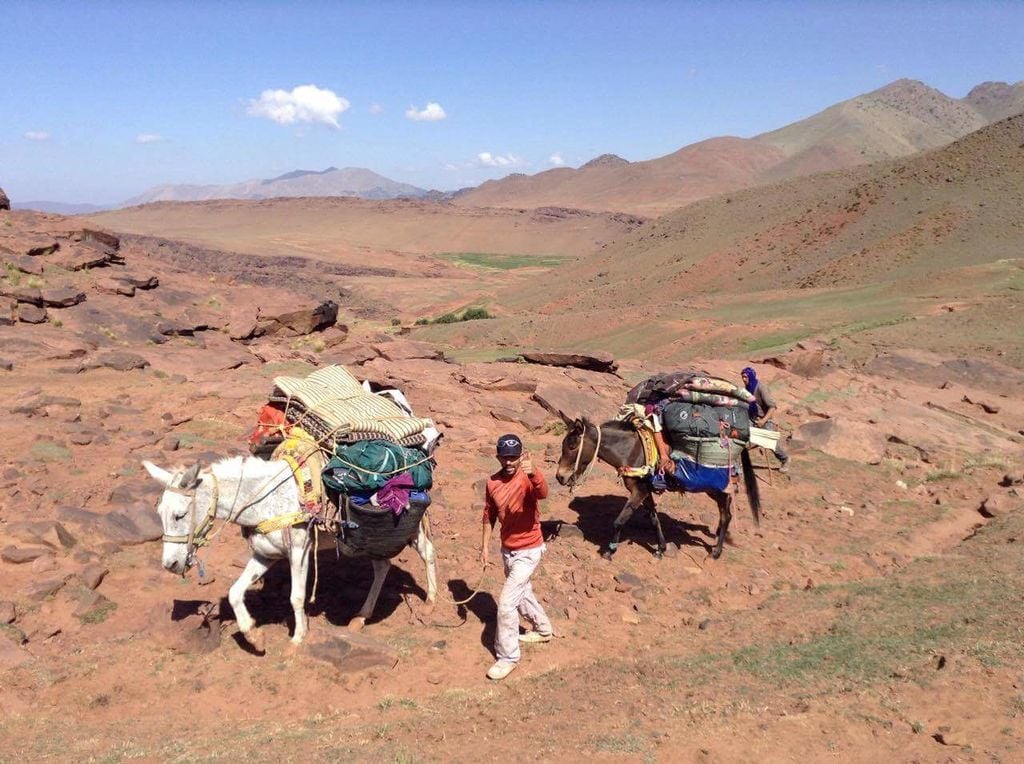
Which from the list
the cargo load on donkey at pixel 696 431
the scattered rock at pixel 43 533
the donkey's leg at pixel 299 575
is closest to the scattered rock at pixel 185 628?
the donkey's leg at pixel 299 575

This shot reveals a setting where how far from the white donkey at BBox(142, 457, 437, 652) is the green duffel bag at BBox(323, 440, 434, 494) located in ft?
1.32

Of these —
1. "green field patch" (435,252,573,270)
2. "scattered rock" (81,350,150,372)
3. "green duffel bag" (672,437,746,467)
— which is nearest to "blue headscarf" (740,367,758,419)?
"green duffel bag" (672,437,746,467)

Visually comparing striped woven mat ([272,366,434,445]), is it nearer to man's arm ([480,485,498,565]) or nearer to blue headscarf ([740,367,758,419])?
man's arm ([480,485,498,565])

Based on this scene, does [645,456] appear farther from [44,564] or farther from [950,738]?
[44,564]

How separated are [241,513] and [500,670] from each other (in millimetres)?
2645

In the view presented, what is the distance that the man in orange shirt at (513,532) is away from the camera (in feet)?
19.7

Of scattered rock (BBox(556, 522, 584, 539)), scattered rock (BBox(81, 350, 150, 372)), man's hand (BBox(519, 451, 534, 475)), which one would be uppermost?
man's hand (BBox(519, 451, 534, 475))

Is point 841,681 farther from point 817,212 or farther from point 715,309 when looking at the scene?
point 817,212

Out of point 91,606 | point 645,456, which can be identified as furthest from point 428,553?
point 91,606

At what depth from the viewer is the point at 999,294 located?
25.8m

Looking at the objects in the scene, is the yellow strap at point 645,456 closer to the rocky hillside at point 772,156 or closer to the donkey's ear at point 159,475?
the donkey's ear at point 159,475

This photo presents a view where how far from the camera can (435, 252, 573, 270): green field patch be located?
89.6m

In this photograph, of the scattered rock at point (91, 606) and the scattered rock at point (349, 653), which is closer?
the scattered rock at point (349, 653)

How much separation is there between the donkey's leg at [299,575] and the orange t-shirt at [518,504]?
1.73 m
